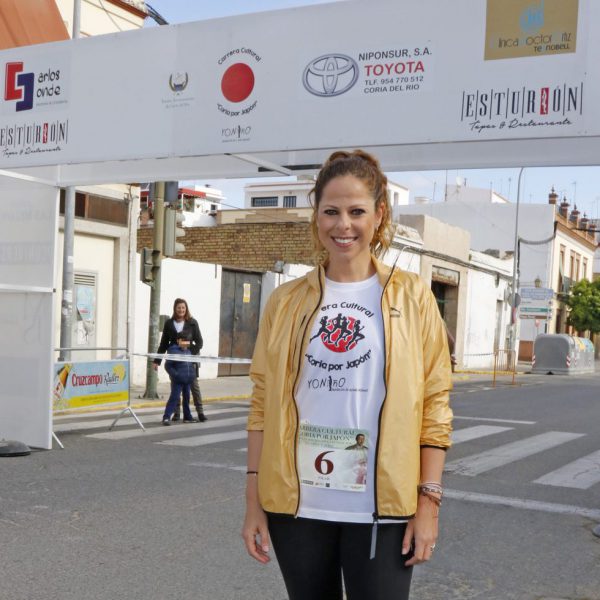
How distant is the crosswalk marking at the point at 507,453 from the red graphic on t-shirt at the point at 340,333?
6.82 m

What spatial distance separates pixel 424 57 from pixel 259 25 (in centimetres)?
178

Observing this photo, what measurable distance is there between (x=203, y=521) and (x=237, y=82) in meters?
4.23

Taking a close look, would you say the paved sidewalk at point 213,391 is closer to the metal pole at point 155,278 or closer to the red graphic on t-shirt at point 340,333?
the metal pole at point 155,278

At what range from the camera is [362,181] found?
2393mm

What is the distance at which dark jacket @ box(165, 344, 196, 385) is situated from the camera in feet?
39.2

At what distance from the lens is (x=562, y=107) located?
644 centimetres

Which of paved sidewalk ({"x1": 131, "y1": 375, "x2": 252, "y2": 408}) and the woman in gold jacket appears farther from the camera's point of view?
paved sidewalk ({"x1": 131, "y1": 375, "x2": 252, "y2": 408})

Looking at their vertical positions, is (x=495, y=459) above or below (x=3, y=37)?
below

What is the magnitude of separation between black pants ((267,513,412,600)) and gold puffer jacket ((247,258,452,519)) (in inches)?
2.8

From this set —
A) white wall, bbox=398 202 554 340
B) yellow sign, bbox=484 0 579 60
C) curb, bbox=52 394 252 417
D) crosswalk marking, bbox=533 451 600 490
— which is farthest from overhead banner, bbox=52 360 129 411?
white wall, bbox=398 202 554 340

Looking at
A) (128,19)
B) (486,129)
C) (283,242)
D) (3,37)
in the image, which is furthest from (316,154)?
(283,242)

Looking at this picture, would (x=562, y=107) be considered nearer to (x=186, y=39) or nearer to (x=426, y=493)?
(x=186, y=39)

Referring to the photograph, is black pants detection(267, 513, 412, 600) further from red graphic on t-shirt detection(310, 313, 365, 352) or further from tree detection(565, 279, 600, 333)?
tree detection(565, 279, 600, 333)

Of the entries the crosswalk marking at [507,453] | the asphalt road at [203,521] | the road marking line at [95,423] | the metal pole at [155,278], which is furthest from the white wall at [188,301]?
the crosswalk marking at [507,453]
